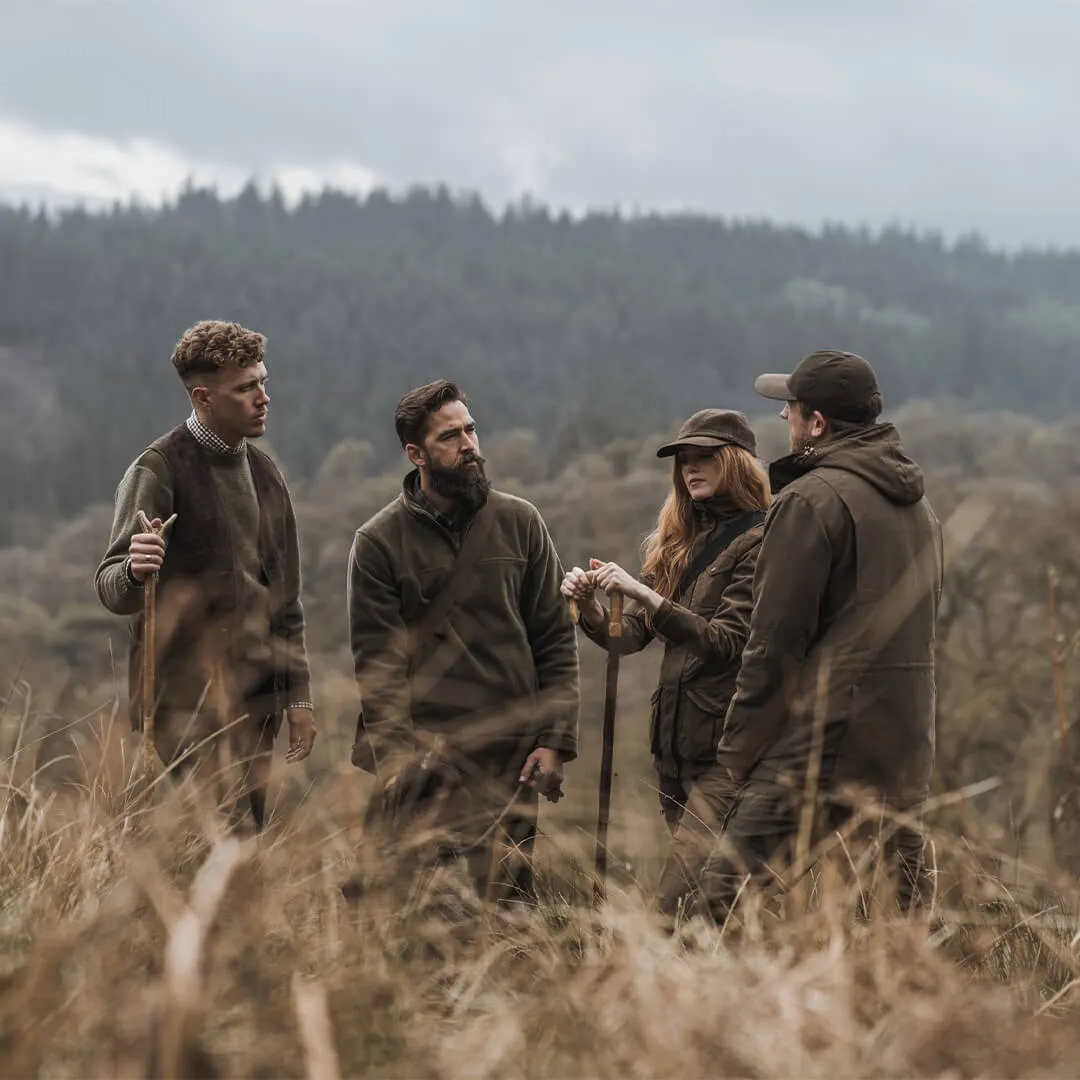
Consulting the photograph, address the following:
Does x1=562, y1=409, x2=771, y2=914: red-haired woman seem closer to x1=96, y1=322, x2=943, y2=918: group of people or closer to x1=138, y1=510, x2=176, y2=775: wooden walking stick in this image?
x1=96, y1=322, x2=943, y2=918: group of people

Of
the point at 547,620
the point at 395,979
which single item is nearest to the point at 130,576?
the point at 547,620

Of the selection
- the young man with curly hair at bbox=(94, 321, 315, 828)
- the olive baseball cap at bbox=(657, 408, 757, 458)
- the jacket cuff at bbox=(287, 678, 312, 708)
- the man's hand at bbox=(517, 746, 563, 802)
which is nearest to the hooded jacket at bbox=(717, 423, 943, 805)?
the olive baseball cap at bbox=(657, 408, 757, 458)

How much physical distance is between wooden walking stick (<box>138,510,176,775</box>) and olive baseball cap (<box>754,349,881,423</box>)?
1636mm

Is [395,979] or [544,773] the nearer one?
[395,979]

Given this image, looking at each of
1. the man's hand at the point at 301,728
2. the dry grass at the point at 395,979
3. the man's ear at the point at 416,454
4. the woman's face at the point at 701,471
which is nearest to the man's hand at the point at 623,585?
the woman's face at the point at 701,471

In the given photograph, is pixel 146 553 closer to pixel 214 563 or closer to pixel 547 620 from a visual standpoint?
pixel 214 563

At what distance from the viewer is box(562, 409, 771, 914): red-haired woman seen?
177 inches

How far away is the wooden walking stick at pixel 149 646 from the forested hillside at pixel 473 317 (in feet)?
206

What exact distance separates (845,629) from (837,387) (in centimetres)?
62

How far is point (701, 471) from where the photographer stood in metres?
4.73

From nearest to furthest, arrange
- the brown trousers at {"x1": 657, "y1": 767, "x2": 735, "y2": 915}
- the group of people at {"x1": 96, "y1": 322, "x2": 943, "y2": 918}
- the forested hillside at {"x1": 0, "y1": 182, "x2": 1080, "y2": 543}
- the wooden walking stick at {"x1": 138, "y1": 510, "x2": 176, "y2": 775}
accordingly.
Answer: the wooden walking stick at {"x1": 138, "y1": 510, "x2": 176, "y2": 775}, the brown trousers at {"x1": 657, "y1": 767, "x2": 735, "y2": 915}, the group of people at {"x1": 96, "y1": 322, "x2": 943, "y2": 918}, the forested hillside at {"x1": 0, "y1": 182, "x2": 1080, "y2": 543}

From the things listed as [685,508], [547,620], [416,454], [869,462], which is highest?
[869,462]

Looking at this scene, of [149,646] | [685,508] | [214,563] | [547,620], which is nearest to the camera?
[149,646]

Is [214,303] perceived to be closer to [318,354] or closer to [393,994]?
[318,354]
